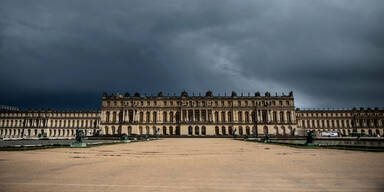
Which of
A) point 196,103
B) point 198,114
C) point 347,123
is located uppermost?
point 196,103

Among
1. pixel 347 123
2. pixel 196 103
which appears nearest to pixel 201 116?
pixel 196 103

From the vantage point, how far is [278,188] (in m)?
5.07

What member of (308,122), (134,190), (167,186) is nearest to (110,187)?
(134,190)

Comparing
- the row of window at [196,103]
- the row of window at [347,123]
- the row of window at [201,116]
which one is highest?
the row of window at [196,103]

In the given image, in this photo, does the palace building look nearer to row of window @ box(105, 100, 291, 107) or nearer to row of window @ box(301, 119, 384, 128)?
row of window @ box(105, 100, 291, 107)

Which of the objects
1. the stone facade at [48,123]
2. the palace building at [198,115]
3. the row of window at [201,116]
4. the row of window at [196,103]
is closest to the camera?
the palace building at [198,115]

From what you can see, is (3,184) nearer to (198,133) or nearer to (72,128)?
(198,133)

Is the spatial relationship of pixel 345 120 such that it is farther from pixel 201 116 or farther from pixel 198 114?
pixel 198 114

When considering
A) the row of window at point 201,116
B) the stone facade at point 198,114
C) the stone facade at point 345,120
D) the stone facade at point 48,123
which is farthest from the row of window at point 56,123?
the stone facade at point 345,120

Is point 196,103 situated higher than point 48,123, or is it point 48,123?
point 196,103

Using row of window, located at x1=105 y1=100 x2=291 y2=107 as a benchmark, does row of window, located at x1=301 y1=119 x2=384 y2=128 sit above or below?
below

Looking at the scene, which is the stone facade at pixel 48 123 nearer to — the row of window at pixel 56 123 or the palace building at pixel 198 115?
the row of window at pixel 56 123

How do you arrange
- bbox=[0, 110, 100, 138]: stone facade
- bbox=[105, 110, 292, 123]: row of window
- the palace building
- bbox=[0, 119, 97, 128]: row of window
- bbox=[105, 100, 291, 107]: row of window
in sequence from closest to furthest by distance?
1. the palace building
2. bbox=[105, 110, 292, 123]: row of window
3. bbox=[105, 100, 291, 107]: row of window
4. bbox=[0, 110, 100, 138]: stone facade
5. bbox=[0, 119, 97, 128]: row of window

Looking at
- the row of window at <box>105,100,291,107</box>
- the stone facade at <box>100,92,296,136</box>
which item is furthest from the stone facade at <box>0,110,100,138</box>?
the row of window at <box>105,100,291,107</box>
